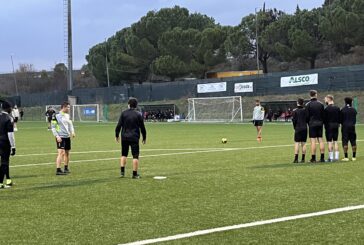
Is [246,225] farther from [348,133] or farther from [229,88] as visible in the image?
[229,88]

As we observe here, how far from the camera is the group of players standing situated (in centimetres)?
1594

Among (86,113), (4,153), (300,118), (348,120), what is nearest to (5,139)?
(4,153)

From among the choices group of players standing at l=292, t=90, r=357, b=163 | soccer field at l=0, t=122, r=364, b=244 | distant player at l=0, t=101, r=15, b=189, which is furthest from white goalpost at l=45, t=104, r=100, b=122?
distant player at l=0, t=101, r=15, b=189

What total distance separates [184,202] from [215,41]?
72716mm

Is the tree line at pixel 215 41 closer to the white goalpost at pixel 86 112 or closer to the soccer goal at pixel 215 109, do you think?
the white goalpost at pixel 86 112

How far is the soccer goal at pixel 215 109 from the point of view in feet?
198

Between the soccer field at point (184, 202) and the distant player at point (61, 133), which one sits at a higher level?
the distant player at point (61, 133)

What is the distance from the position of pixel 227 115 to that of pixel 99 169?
45.3m

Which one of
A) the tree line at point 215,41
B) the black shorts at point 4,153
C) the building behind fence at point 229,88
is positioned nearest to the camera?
the black shorts at point 4,153

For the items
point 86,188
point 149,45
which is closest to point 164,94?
point 149,45

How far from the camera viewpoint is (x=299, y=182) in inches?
475

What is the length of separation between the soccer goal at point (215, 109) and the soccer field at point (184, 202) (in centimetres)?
4304

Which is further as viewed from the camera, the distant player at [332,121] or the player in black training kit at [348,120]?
the player in black training kit at [348,120]

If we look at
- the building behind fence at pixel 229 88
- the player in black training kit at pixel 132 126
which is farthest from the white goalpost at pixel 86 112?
the player in black training kit at pixel 132 126
